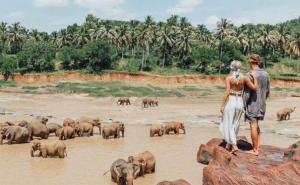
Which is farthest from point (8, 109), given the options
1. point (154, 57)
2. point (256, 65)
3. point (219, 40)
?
point (219, 40)

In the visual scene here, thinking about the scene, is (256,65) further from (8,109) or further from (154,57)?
(154,57)

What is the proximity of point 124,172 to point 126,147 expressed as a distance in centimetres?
797

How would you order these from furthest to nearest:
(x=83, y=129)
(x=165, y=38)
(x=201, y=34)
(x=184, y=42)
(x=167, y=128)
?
1. (x=201, y=34)
2. (x=184, y=42)
3. (x=165, y=38)
4. (x=167, y=128)
5. (x=83, y=129)

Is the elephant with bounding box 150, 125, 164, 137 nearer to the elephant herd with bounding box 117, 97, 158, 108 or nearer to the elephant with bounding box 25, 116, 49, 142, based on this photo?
the elephant with bounding box 25, 116, 49, 142

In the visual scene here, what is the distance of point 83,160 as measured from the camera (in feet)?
52.4

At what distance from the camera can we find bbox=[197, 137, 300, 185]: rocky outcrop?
659cm

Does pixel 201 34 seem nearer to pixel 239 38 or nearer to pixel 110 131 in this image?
pixel 239 38

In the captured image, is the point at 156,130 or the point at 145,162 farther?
the point at 156,130

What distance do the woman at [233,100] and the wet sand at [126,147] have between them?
4.66 m

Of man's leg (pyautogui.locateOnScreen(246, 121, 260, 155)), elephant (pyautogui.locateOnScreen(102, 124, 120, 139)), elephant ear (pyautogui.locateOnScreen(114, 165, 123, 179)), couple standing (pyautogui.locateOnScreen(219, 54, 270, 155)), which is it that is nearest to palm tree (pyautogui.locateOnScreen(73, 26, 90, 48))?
elephant (pyautogui.locateOnScreen(102, 124, 120, 139))

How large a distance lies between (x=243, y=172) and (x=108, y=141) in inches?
548

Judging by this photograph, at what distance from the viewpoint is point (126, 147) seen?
18.8 m

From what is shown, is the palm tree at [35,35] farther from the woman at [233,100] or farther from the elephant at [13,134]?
the woman at [233,100]

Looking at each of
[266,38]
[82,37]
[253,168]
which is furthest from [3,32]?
[253,168]
